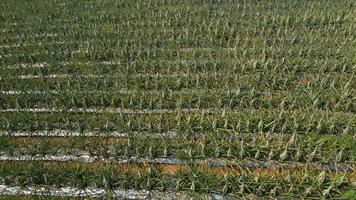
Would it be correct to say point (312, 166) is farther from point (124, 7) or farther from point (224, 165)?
point (124, 7)

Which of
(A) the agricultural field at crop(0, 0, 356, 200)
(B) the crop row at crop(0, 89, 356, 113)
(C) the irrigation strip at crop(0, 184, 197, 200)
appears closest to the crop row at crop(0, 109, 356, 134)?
(A) the agricultural field at crop(0, 0, 356, 200)

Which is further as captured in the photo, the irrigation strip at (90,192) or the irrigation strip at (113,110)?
the irrigation strip at (113,110)

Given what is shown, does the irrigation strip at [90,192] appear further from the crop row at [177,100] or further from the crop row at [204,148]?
the crop row at [177,100]

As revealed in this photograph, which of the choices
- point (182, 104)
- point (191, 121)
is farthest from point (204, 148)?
point (182, 104)

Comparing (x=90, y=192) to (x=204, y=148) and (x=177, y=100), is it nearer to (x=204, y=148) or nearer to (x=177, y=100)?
(x=204, y=148)

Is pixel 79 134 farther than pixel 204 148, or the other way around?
pixel 79 134

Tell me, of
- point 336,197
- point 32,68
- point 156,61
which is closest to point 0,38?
point 32,68

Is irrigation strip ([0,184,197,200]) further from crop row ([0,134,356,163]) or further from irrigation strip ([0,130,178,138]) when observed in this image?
irrigation strip ([0,130,178,138])

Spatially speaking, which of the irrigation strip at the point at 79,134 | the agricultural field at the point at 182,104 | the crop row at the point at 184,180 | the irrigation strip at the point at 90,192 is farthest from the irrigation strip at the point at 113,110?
the irrigation strip at the point at 90,192

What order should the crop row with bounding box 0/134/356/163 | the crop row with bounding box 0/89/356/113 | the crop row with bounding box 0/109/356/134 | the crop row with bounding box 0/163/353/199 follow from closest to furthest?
the crop row with bounding box 0/163/353/199 → the crop row with bounding box 0/134/356/163 → the crop row with bounding box 0/109/356/134 → the crop row with bounding box 0/89/356/113
